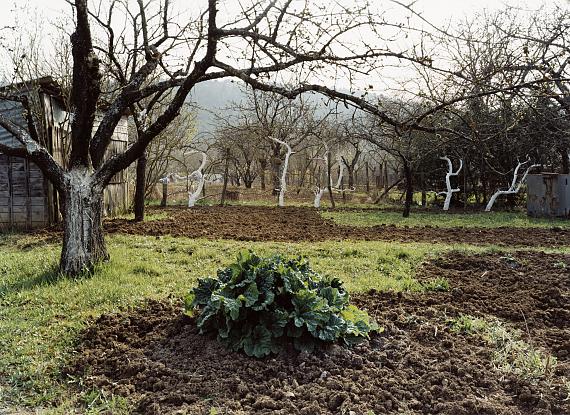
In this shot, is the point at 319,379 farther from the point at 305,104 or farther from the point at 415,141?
the point at 305,104

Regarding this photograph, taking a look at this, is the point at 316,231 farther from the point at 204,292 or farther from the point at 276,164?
the point at 276,164

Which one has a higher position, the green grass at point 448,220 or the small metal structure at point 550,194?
the small metal structure at point 550,194

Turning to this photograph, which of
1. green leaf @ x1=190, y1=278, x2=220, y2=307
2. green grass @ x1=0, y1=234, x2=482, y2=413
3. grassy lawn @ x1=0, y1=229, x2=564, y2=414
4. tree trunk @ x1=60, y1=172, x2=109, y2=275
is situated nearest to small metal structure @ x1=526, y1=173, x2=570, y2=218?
grassy lawn @ x1=0, y1=229, x2=564, y2=414

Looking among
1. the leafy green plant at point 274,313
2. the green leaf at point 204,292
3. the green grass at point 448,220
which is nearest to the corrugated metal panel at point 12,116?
the green grass at point 448,220

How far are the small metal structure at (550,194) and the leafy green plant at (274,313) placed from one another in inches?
552

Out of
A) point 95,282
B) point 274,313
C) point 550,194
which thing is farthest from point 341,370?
point 550,194

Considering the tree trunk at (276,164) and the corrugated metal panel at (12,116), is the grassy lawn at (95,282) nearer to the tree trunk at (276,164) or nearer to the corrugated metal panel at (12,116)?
the corrugated metal panel at (12,116)

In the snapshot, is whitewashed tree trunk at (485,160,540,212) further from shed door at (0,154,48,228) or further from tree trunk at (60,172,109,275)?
tree trunk at (60,172,109,275)

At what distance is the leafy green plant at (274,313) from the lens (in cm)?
413

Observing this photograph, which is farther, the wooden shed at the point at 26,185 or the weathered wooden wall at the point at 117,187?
the weathered wooden wall at the point at 117,187

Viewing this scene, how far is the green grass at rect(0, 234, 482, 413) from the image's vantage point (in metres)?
4.20

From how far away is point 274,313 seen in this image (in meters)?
4.20

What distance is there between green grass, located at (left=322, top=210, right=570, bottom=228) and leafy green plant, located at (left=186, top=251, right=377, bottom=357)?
971 cm

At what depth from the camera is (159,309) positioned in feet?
18.0
